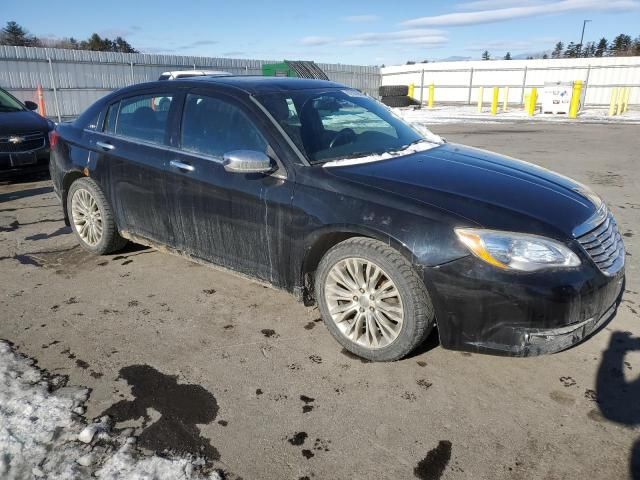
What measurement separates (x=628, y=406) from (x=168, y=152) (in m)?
3.36

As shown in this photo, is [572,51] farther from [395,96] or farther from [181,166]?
[181,166]

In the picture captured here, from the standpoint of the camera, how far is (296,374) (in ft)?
9.45

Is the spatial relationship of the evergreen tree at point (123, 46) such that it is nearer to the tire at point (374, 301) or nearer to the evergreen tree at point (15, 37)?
the evergreen tree at point (15, 37)

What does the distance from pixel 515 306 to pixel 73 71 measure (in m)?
21.8

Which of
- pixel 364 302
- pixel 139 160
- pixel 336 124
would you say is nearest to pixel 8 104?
pixel 139 160

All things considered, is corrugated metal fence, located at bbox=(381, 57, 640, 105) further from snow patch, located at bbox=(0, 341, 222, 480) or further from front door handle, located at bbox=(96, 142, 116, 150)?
snow patch, located at bbox=(0, 341, 222, 480)

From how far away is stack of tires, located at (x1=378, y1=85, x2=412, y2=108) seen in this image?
27281mm

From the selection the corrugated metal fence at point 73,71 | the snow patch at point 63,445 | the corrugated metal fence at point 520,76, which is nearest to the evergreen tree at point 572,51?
the corrugated metal fence at point 520,76

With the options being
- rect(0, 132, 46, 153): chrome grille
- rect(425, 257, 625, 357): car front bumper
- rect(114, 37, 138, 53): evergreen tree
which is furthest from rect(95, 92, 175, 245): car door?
rect(114, 37, 138, 53): evergreen tree

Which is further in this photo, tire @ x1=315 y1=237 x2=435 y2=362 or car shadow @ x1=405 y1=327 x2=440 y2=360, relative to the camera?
car shadow @ x1=405 y1=327 x2=440 y2=360

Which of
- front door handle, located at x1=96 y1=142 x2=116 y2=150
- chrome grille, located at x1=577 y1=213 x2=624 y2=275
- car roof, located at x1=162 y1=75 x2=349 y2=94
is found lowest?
chrome grille, located at x1=577 y1=213 x2=624 y2=275

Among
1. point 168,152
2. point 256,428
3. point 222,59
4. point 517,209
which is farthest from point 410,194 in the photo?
point 222,59

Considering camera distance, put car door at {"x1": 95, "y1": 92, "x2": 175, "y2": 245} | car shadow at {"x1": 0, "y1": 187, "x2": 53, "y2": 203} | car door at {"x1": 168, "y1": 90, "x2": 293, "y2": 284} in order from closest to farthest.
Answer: car door at {"x1": 168, "y1": 90, "x2": 293, "y2": 284}, car door at {"x1": 95, "y1": 92, "x2": 175, "y2": 245}, car shadow at {"x1": 0, "y1": 187, "x2": 53, "y2": 203}

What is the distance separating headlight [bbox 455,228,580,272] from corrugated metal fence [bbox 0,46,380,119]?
2024cm
